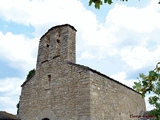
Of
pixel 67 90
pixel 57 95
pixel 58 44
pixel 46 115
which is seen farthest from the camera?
pixel 58 44

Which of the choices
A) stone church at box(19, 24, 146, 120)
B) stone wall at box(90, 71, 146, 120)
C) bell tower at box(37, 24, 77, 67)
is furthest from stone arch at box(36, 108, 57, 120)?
bell tower at box(37, 24, 77, 67)

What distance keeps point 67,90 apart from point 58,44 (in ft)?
8.32

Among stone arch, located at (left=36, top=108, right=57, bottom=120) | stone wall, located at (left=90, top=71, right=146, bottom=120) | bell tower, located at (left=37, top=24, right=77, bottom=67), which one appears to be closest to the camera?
stone wall, located at (left=90, top=71, right=146, bottom=120)

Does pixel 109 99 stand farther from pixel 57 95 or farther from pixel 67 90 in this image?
pixel 57 95

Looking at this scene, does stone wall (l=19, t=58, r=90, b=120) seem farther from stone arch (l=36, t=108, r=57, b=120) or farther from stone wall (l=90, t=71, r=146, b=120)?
stone wall (l=90, t=71, r=146, b=120)

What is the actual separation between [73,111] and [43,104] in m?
1.83

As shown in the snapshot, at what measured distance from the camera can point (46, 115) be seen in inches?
293

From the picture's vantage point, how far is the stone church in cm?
650

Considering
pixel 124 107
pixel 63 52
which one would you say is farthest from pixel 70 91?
pixel 124 107

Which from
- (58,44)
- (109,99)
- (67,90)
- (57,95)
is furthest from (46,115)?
(58,44)

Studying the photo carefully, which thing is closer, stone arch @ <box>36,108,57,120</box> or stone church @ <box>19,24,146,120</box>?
stone church @ <box>19,24,146,120</box>

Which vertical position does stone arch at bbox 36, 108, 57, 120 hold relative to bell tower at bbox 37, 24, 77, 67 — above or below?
below

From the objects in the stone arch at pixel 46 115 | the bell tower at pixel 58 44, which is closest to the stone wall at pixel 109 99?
the bell tower at pixel 58 44

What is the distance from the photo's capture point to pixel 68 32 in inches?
319
